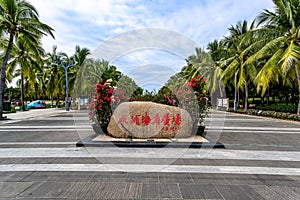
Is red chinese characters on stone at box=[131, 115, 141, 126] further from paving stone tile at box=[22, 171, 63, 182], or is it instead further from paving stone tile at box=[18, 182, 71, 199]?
paving stone tile at box=[18, 182, 71, 199]

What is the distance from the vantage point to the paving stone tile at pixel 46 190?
3.70m

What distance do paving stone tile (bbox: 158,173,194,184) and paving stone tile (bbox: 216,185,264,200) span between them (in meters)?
0.57

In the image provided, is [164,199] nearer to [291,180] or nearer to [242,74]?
[291,180]

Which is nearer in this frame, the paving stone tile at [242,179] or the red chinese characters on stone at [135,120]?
the paving stone tile at [242,179]

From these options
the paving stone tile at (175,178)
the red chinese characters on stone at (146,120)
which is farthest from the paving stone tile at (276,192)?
the red chinese characters on stone at (146,120)

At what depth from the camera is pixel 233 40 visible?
2656 centimetres

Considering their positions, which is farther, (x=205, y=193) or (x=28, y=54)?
(x=28, y=54)

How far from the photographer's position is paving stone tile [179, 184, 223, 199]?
3699mm

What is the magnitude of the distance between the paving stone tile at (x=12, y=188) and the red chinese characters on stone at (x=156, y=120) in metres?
3.97

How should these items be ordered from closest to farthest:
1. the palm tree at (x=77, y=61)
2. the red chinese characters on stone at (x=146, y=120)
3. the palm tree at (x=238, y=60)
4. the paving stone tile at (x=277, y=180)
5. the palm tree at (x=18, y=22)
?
the paving stone tile at (x=277, y=180) → the red chinese characters on stone at (x=146, y=120) → the palm tree at (x=18, y=22) → the palm tree at (x=238, y=60) → the palm tree at (x=77, y=61)

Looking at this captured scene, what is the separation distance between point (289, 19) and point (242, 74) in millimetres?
6977

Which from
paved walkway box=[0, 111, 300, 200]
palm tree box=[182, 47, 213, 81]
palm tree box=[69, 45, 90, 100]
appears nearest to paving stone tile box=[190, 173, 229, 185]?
paved walkway box=[0, 111, 300, 200]

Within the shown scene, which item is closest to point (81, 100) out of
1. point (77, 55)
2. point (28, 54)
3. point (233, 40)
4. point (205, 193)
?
point (77, 55)

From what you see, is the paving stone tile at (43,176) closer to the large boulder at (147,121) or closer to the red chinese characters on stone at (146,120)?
the large boulder at (147,121)
